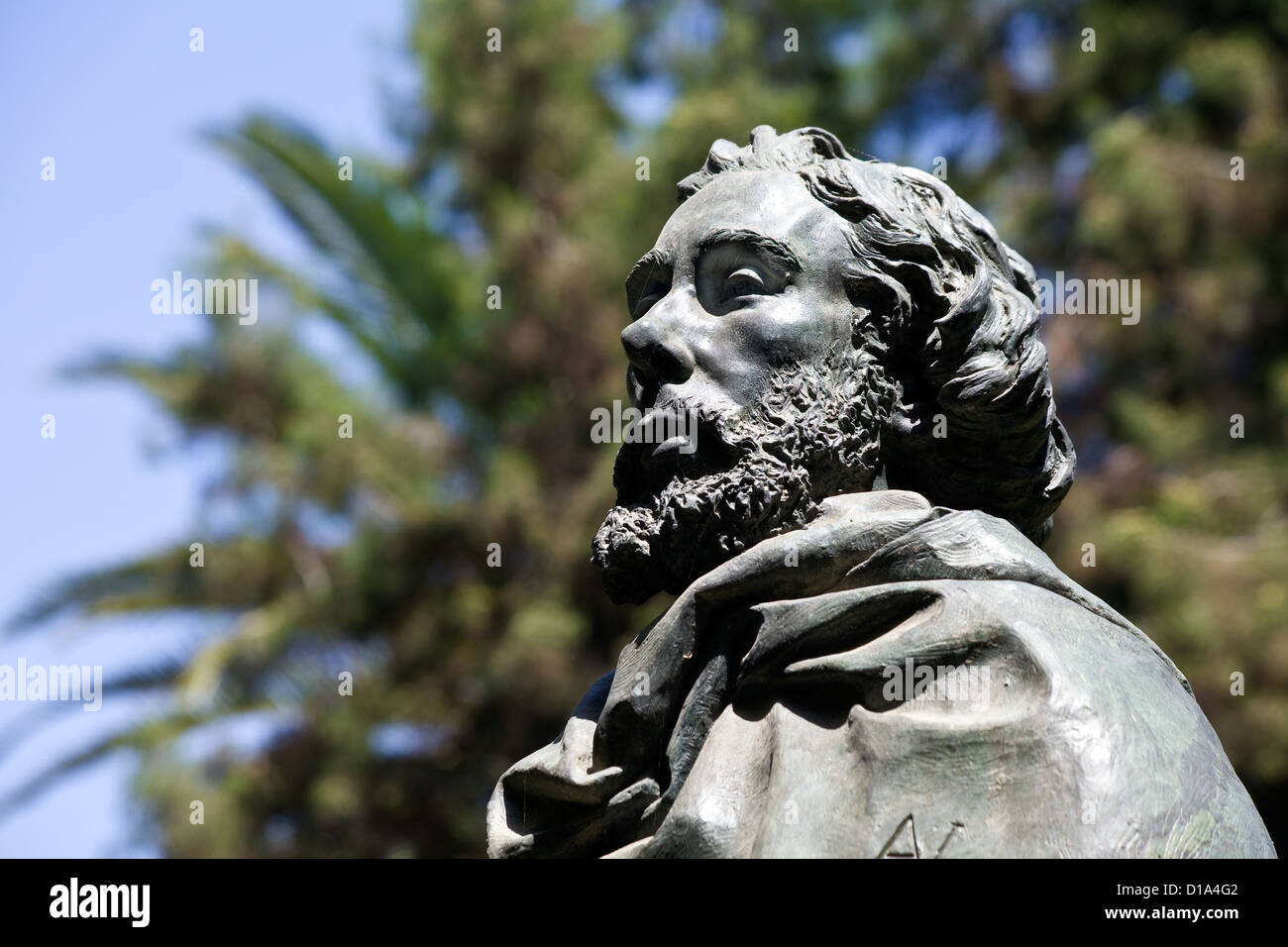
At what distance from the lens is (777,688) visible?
3.38 metres

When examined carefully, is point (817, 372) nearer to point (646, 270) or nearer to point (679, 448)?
point (679, 448)

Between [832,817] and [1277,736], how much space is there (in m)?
8.14

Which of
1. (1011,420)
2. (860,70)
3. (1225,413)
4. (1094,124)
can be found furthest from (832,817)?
(860,70)

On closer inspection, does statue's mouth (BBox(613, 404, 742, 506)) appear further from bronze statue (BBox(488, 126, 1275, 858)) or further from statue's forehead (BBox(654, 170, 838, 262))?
statue's forehead (BBox(654, 170, 838, 262))

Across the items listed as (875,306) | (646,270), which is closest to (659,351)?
(646,270)

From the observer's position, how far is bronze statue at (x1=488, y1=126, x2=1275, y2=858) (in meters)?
3.06

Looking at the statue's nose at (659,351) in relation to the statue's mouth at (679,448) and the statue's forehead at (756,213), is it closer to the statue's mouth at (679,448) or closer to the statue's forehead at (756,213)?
the statue's mouth at (679,448)

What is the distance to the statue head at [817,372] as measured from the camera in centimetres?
364

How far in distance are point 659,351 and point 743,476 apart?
34cm

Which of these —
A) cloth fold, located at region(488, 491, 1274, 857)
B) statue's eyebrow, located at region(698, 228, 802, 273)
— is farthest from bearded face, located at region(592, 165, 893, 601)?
cloth fold, located at region(488, 491, 1274, 857)

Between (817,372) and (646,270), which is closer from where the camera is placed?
(817,372)

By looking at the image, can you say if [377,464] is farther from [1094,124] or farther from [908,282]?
[908,282]

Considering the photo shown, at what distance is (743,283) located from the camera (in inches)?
148

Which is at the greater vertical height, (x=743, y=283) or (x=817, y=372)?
(x=743, y=283)
